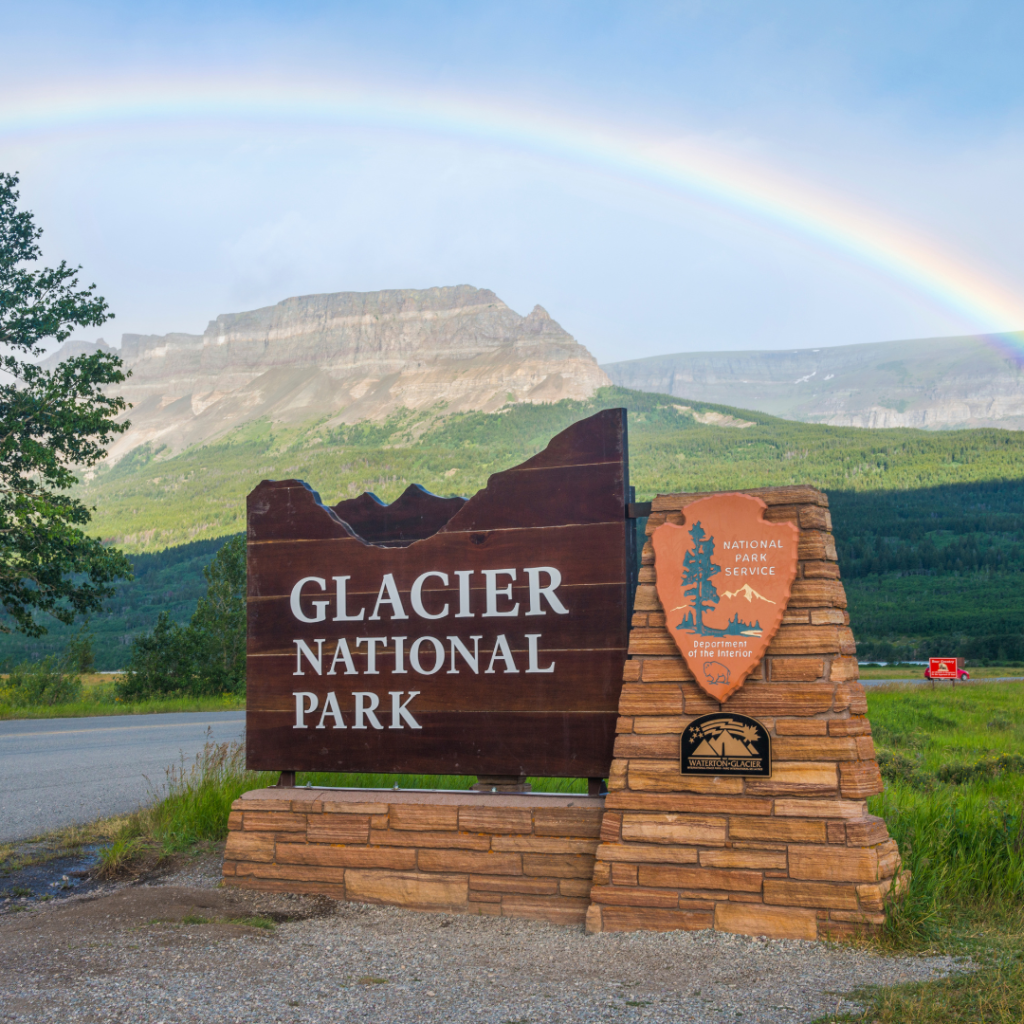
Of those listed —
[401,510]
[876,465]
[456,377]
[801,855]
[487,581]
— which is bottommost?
[801,855]

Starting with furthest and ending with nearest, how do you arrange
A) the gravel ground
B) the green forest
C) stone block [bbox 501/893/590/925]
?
1. the green forest
2. stone block [bbox 501/893/590/925]
3. the gravel ground

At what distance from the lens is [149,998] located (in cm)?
331

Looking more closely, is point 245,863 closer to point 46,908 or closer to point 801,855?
point 46,908

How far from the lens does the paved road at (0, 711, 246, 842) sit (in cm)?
818

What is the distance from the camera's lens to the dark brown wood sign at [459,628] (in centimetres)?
463

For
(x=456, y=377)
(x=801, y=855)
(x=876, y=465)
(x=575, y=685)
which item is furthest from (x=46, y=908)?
(x=456, y=377)

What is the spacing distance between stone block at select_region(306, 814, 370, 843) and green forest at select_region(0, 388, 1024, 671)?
4887 cm

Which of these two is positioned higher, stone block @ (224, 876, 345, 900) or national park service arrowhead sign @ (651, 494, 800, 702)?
national park service arrowhead sign @ (651, 494, 800, 702)

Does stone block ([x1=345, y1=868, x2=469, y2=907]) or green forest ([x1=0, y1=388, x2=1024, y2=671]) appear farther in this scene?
green forest ([x1=0, y1=388, x2=1024, y2=671])

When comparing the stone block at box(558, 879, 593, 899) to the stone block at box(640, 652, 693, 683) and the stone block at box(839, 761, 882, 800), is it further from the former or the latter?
the stone block at box(839, 761, 882, 800)

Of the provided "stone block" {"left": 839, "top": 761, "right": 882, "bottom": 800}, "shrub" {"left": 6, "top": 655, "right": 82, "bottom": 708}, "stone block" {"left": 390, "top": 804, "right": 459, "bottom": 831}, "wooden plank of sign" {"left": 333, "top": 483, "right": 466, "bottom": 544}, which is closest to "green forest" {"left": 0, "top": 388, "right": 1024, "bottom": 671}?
"shrub" {"left": 6, "top": 655, "right": 82, "bottom": 708}

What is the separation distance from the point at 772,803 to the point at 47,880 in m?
4.41

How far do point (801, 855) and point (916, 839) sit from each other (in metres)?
1.09

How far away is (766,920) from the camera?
3.78 meters
